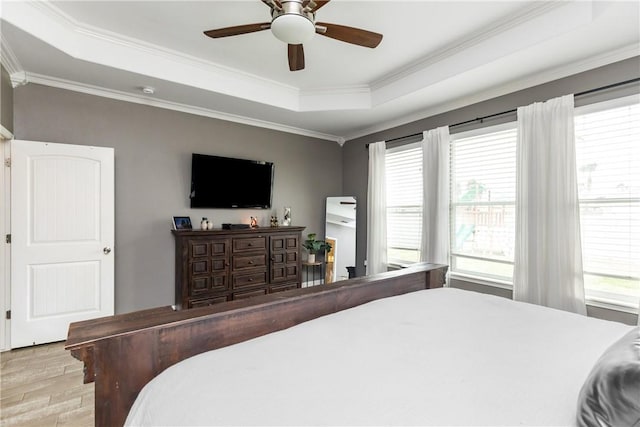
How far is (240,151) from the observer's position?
14.0 ft

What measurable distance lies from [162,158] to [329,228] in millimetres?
2616

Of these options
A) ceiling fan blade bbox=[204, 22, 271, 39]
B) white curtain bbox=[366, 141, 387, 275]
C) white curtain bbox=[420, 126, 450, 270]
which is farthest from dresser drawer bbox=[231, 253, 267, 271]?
ceiling fan blade bbox=[204, 22, 271, 39]

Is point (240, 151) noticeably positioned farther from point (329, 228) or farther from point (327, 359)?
point (327, 359)

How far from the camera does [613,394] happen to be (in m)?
0.71

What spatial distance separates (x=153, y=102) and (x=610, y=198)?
184 inches

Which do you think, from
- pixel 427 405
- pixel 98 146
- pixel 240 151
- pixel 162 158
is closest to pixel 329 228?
pixel 240 151

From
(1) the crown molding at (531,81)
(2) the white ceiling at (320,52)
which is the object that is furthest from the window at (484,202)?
(2) the white ceiling at (320,52)

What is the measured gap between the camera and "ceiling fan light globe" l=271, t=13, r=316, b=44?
179cm

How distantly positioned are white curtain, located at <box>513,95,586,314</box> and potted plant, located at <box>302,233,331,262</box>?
2.59m

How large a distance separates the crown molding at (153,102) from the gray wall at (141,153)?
5 centimetres

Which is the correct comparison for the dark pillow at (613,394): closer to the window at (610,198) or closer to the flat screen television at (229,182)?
the window at (610,198)

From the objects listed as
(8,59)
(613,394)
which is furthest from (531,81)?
(8,59)

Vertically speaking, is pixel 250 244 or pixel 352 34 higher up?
pixel 352 34

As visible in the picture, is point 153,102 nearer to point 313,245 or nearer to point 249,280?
point 249,280
